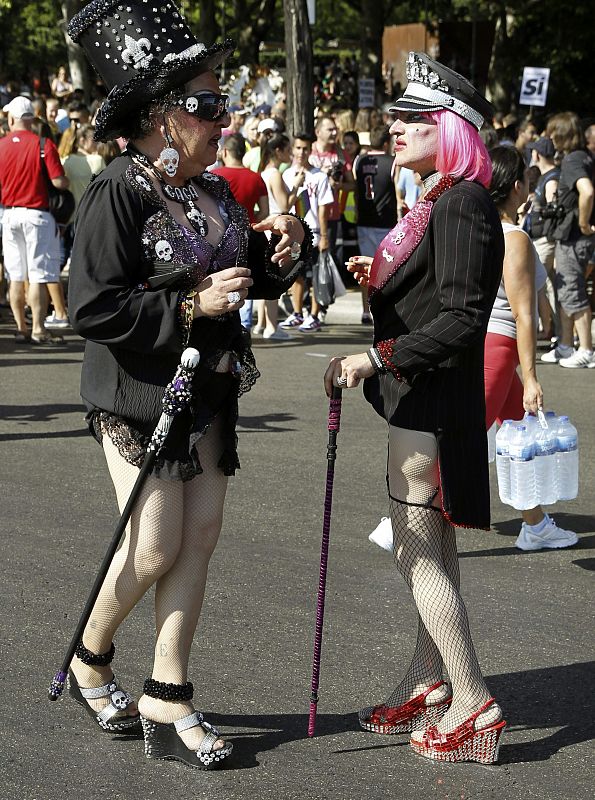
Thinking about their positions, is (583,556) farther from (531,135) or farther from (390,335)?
(531,135)

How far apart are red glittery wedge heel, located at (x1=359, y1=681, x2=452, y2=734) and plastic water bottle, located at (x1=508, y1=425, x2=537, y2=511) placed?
7.12 feet

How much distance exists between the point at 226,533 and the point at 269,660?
185 centimetres

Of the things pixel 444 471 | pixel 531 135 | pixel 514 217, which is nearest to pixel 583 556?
pixel 514 217

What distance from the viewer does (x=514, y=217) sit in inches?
239

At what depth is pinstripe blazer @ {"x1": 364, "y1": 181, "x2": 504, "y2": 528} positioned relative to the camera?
3789 millimetres

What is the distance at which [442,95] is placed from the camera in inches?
154

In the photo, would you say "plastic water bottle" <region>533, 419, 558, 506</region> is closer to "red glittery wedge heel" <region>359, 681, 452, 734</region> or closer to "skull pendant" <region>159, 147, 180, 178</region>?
"red glittery wedge heel" <region>359, 681, 452, 734</region>

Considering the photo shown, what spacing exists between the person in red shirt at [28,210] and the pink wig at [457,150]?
871cm

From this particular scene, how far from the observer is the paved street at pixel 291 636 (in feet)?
12.7

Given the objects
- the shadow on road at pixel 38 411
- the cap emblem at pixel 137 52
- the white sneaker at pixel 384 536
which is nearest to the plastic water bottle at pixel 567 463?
the white sneaker at pixel 384 536

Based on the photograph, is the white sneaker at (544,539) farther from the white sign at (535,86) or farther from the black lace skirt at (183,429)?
the white sign at (535,86)

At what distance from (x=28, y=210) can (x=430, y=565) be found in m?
9.11

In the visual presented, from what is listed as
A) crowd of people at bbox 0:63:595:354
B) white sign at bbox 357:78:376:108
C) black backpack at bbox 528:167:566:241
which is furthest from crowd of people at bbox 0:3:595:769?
white sign at bbox 357:78:376:108

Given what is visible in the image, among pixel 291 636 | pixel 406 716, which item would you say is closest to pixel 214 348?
pixel 406 716
